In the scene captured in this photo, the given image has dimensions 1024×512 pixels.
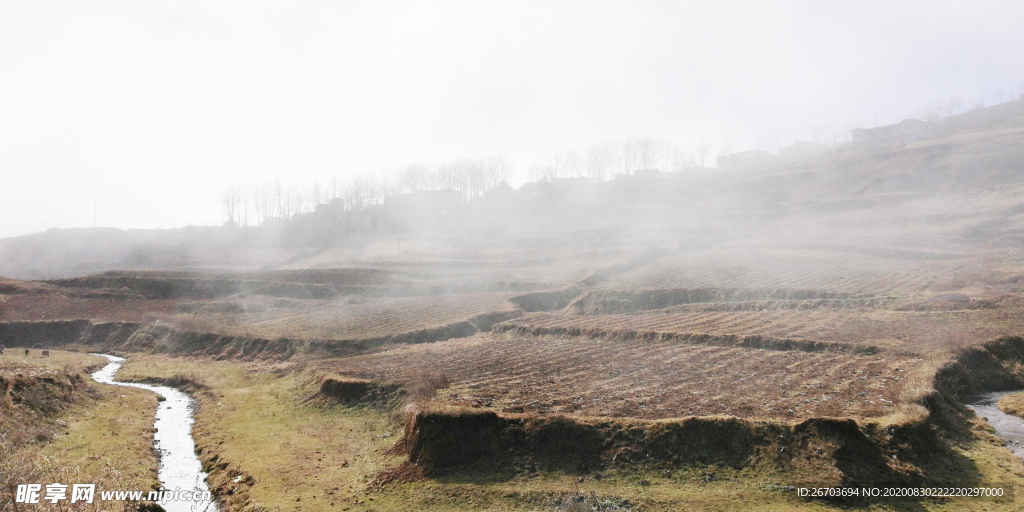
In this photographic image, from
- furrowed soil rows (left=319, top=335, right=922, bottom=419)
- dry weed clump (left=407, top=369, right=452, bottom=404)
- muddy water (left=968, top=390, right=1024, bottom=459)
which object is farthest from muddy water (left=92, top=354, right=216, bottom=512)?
muddy water (left=968, top=390, right=1024, bottom=459)

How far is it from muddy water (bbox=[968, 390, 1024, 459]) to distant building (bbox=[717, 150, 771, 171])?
5248 inches

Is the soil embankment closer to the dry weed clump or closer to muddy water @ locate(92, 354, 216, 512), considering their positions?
muddy water @ locate(92, 354, 216, 512)

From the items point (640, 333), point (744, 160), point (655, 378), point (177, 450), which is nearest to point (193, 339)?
point (177, 450)

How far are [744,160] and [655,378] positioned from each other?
146058mm

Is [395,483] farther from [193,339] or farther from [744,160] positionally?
[744,160]

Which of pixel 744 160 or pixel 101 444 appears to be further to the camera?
pixel 744 160

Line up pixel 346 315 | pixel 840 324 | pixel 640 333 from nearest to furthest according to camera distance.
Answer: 1. pixel 840 324
2. pixel 640 333
3. pixel 346 315

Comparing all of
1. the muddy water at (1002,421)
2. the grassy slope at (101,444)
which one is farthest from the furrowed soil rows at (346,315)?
the muddy water at (1002,421)

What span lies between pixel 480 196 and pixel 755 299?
112808mm

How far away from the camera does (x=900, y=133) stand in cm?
12888

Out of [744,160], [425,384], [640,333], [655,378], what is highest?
[744,160]

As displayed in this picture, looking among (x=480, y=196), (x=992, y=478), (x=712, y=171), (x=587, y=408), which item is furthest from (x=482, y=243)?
(x=992, y=478)

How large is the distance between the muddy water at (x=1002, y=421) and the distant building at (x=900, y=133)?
403ft

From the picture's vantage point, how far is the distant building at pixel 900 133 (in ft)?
412
